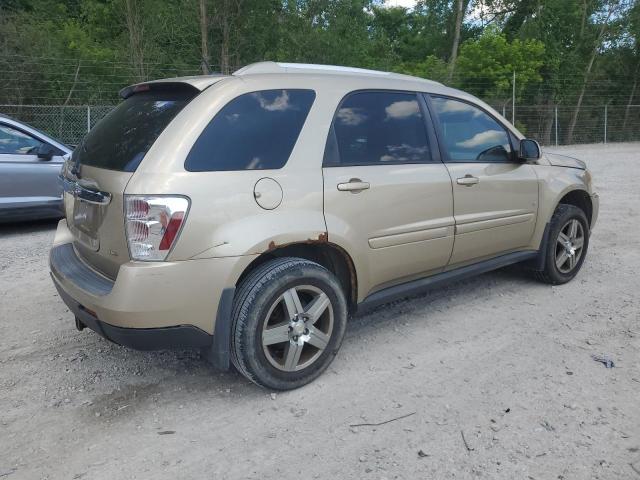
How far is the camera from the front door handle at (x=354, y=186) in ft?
10.7

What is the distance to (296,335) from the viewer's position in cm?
312

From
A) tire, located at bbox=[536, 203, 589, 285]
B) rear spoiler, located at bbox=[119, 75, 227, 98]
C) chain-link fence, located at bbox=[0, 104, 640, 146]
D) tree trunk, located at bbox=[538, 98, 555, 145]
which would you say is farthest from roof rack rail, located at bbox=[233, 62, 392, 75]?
tree trunk, located at bbox=[538, 98, 555, 145]

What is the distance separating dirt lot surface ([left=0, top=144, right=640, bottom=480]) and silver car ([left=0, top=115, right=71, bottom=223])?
296cm

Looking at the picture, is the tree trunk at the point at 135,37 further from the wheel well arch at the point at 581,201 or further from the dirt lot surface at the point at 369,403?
the wheel well arch at the point at 581,201

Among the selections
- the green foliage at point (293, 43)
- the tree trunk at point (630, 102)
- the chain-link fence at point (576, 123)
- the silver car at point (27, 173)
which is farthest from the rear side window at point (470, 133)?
the tree trunk at point (630, 102)

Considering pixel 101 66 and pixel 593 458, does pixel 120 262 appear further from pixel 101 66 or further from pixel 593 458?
pixel 101 66

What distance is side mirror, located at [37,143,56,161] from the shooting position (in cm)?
719

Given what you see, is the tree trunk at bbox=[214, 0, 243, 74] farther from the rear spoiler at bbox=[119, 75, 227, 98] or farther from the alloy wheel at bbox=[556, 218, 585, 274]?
the rear spoiler at bbox=[119, 75, 227, 98]

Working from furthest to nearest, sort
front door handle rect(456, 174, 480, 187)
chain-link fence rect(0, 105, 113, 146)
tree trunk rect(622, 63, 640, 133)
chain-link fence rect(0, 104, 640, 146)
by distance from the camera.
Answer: tree trunk rect(622, 63, 640, 133), chain-link fence rect(0, 104, 640, 146), chain-link fence rect(0, 105, 113, 146), front door handle rect(456, 174, 480, 187)

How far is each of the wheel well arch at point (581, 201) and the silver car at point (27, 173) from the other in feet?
19.4

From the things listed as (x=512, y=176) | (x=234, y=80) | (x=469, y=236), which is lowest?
(x=469, y=236)

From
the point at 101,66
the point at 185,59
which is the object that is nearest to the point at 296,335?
the point at 101,66

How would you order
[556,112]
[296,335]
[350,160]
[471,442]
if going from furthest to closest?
[556,112] → [350,160] → [296,335] → [471,442]

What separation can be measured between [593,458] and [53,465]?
2487mm
